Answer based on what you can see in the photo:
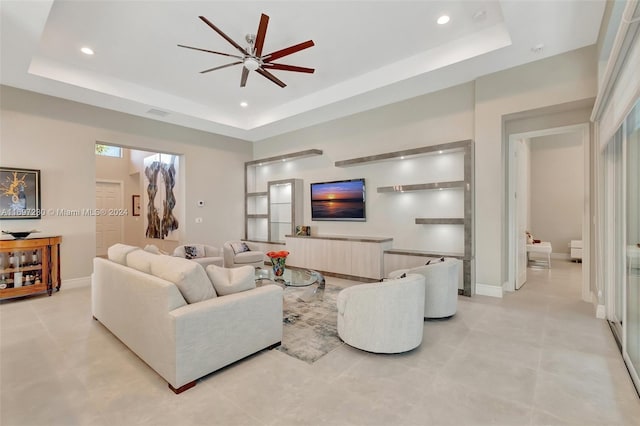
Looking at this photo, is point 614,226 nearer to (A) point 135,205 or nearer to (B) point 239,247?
(B) point 239,247

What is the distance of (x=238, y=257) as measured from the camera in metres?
5.92

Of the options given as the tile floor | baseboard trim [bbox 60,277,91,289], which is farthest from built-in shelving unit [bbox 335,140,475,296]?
baseboard trim [bbox 60,277,91,289]

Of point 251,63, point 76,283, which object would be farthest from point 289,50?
point 76,283

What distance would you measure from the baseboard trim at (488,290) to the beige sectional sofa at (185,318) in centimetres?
337

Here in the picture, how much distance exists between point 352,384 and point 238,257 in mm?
4086

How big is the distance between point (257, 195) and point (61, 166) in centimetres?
397

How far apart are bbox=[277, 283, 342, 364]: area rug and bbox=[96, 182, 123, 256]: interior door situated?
760 cm

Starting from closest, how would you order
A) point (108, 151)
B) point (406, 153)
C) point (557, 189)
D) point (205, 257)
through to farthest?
1. point (406, 153)
2. point (205, 257)
3. point (557, 189)
4. point (108, 151)

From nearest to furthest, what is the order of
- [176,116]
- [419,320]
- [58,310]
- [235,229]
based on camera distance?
[419,320] → [58,310] → [176,116] → [235,229]

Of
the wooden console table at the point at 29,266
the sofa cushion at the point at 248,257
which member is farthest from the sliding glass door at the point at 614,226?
the wooden console table at the point at 29,266

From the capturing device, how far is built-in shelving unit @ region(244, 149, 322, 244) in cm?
706

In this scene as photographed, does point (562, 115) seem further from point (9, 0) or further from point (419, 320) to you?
point (9, 0)

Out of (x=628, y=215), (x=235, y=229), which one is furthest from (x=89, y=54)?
(x=628, y=215)

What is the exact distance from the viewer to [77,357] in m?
2.76
